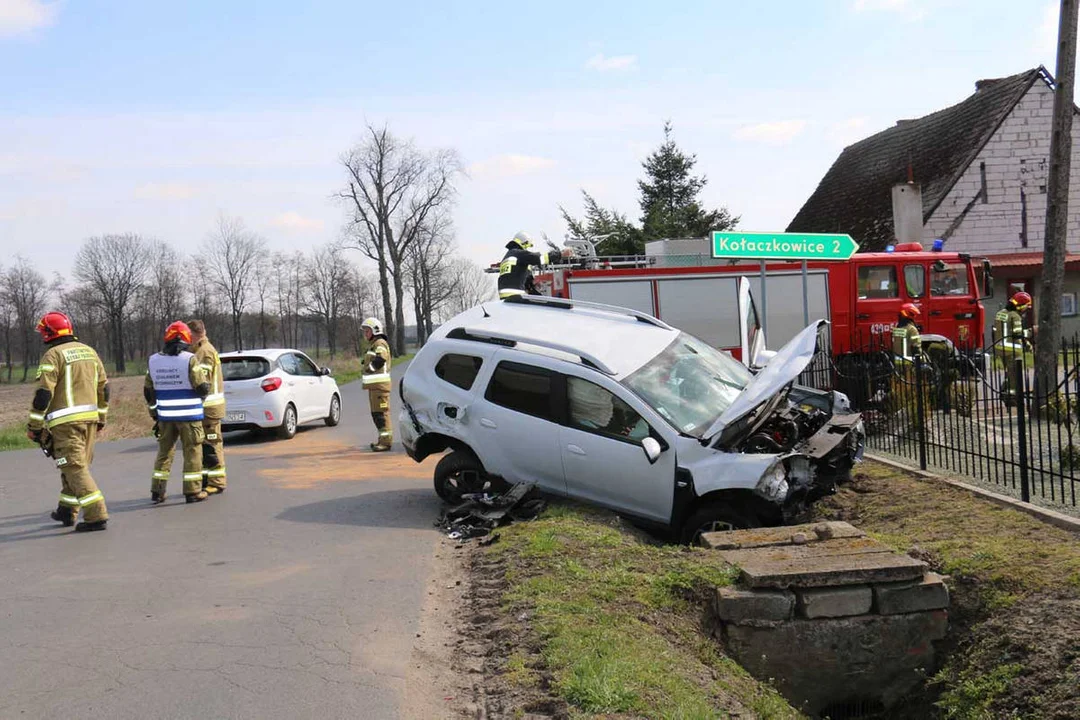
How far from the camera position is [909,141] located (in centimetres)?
3338

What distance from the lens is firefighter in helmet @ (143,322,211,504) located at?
33.5 ft

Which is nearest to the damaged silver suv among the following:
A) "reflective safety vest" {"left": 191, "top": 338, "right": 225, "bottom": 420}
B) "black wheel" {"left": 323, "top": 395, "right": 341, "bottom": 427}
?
"reflective safety vest" {"left": 191, "top": 338, "right": 225, "bottom": 420}

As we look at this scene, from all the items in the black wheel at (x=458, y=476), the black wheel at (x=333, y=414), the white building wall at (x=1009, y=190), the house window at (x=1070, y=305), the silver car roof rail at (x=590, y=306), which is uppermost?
the white building wall at (x=1009, y=190)

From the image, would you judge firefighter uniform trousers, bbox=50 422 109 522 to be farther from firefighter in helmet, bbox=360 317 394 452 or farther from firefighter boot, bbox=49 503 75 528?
firefighter in helmet, bbox=360 317 394 452

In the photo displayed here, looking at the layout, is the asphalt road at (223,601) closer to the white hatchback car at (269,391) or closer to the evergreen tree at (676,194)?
the white hatchback car at (269,391)

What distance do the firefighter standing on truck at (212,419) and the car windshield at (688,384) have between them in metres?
5.01

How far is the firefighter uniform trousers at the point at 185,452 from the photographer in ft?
33.6

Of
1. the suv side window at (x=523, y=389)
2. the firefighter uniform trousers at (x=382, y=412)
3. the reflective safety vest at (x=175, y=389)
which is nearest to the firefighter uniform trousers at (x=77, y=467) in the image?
the reflective safety vest at (x=175, y=389)

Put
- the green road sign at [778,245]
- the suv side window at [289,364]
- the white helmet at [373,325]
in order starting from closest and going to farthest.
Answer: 1. the green road sign at [778,245]
2. the white helmet at [373,325]
3. the suv side window at [289,364]

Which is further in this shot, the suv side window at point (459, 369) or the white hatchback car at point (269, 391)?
the white hatchback car at point (269, 391)

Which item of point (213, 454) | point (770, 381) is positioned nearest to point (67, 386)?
point (213, 454)

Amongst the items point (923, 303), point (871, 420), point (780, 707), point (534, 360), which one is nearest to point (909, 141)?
point (923, 303)

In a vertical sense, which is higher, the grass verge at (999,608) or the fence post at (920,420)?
the fence post at (920,420)

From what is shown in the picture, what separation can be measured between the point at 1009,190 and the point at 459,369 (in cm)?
2544
